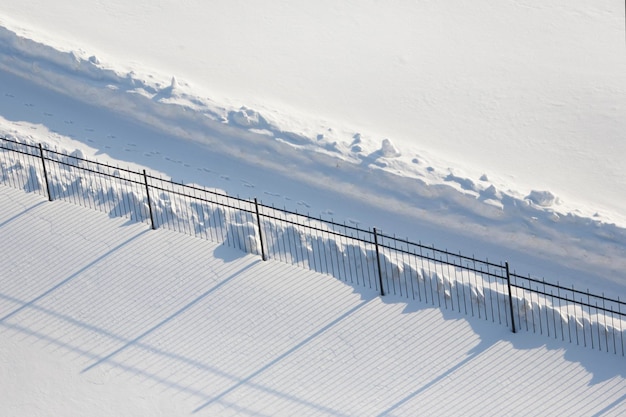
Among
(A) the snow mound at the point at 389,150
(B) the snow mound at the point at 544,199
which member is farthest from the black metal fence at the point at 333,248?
(A) the snow mound at the point at 389,150

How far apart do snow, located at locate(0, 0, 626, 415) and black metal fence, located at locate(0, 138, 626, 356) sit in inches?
14.0

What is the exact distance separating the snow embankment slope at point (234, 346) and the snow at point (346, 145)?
0.16 ft

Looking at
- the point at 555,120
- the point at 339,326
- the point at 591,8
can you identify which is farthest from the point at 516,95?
the point at 339,326

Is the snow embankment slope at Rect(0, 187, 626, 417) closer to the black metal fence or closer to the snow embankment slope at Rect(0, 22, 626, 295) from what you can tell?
the black metal fence

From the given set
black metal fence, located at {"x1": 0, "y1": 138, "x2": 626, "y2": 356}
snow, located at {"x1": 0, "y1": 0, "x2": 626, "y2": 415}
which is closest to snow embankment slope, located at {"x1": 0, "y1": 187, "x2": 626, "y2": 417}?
snow, located at {"x1": 0, "y1": 0, "x2": 626, "y2": 415}

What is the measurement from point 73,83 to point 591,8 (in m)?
12.0

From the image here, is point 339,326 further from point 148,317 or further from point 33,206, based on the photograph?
point 33,206

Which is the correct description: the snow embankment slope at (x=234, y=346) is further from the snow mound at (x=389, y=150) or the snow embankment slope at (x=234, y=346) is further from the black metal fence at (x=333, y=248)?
the snow mound at (x=389, y=150)

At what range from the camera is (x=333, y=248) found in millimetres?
26359

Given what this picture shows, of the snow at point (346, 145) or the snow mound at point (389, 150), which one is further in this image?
the snow mound at point (389, 150)

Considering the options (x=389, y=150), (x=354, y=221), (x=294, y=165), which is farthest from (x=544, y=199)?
(x=294, y=165)

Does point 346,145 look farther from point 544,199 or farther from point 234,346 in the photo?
point 234,346

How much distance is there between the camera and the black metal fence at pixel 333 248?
24609mm

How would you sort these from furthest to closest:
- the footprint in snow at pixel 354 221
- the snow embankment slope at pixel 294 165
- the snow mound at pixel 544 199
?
the footprint in snow at pixel 354 221
the snow mound at pixel 544 199
the snow embankment slope at pixel 294 165
